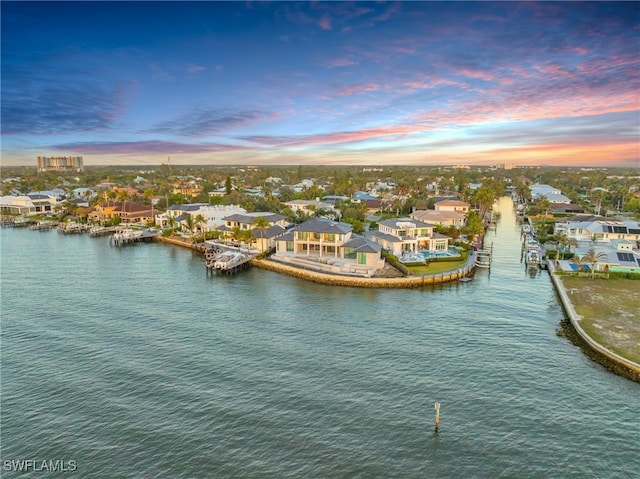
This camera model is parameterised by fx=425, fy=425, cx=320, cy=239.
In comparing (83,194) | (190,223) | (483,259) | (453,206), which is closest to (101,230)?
(190,223)

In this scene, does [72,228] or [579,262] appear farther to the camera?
[72,228]

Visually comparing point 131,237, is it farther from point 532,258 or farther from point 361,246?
point 532,258

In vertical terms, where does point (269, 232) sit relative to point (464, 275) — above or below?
above

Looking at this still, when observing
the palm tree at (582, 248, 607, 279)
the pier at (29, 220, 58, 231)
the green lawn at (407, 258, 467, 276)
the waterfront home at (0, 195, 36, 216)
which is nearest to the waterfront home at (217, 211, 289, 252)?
the green lawn at (407, 258, 467, 276)

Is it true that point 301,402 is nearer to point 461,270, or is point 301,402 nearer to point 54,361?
point 54,361

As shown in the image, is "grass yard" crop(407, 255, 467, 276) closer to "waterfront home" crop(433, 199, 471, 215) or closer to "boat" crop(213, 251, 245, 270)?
"boat" crop(213, 251, 245, 270)

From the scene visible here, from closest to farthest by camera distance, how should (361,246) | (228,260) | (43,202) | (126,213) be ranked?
(361,246), (228,260), (126,213), (43,202)

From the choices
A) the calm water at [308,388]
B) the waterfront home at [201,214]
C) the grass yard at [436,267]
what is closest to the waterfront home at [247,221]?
the waterfront home at [201,214]
